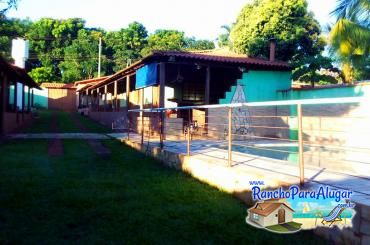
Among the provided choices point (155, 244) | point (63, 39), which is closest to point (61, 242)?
point (155, 244)

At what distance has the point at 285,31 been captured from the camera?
71.4ft

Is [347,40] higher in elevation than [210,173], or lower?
higher

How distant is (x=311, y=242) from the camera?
335cm

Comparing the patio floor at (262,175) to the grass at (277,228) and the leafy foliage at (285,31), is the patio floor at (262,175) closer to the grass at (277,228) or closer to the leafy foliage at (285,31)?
the grass at (277,228)

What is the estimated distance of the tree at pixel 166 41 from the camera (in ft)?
145

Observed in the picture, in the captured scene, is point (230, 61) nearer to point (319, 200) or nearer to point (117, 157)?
point (117, 157)

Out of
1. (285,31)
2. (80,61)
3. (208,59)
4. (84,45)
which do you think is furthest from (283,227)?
(80,61)

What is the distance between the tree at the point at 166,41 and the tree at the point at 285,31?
22.1 metres

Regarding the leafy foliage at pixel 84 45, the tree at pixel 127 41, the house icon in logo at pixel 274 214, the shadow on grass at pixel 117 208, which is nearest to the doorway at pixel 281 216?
the house icon in logo at pixel 274 214


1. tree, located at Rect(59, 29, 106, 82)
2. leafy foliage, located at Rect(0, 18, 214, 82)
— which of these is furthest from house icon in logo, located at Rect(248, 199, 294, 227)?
→ tree, located at Rect(59, 29, 106, 82)

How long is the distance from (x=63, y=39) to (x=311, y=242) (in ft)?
158

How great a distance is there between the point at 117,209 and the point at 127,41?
43.5 m

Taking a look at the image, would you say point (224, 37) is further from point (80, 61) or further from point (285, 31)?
point (80, 61)

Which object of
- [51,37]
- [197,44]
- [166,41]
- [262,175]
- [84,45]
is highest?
[51,37]
